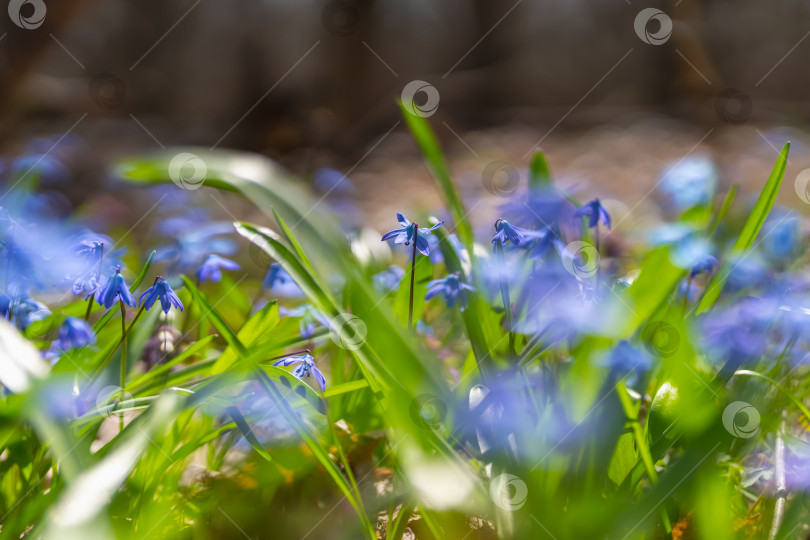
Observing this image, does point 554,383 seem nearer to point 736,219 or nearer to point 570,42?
point 736,219

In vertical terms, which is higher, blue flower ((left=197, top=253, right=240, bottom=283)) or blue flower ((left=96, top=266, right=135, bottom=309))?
blue flower ((left=197, top=253, right=240, bottom=283))

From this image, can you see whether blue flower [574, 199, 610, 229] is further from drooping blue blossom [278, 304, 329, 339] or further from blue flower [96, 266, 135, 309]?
blue flower [96, 266, 135, 309]

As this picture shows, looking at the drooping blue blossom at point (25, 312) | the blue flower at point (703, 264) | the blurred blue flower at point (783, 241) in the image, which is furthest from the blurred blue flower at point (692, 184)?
the drooping blue blossom at point (25, 312)

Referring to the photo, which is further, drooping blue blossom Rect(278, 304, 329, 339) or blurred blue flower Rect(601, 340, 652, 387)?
drooping blue blossom Rect(278, 304, 329, 339)

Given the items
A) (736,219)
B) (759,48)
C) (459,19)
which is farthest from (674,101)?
(736,219)

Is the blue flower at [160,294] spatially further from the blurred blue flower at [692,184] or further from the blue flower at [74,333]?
the blurred blue flower at [692,184]

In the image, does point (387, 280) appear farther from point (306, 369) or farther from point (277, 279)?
point (306, 369)

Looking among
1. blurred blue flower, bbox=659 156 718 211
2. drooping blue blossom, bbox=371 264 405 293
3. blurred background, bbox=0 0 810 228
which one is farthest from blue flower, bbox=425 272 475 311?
blurred background, bbox=0 0 810 228

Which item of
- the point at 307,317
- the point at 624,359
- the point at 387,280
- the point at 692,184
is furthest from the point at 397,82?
the point at 624,359
